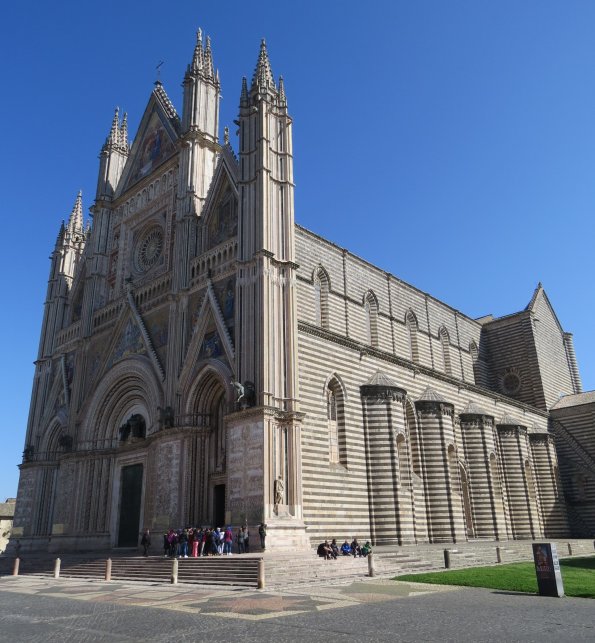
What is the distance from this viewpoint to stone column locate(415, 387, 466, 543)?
26672 millimetres

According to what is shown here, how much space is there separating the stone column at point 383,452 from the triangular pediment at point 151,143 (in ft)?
59.1

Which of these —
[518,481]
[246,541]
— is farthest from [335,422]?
[518,481]

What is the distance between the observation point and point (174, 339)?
2755 centimetres

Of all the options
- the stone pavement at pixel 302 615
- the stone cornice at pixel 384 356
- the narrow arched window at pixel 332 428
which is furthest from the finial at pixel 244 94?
the stone pavement at pixel 302 615

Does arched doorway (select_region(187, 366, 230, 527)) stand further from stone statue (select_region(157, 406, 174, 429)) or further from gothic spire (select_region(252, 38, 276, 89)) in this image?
gothic spire (select_region(252, 38, 276, 89))

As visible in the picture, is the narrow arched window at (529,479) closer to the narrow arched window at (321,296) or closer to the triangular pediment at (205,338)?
the narrow arched window at (321,296)

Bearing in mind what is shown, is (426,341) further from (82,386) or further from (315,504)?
(82,386)

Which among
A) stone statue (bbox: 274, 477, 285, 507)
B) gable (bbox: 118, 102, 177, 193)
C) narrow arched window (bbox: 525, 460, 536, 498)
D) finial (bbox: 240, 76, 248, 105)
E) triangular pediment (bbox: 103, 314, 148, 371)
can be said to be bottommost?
stone statue (bbox: 274, 477, 285, 507)

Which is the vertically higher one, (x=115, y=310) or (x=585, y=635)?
(x=115, y=310)

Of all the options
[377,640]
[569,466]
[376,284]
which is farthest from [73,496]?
[569,466]

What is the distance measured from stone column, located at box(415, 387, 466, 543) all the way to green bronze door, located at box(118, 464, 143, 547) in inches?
527

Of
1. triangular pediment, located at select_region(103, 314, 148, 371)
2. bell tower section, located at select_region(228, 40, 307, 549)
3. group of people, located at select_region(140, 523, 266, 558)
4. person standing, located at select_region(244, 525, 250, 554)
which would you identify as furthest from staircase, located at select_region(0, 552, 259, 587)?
triangular pediment, located at select_region(103, 314, 148, 371)

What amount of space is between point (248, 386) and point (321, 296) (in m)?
8.91

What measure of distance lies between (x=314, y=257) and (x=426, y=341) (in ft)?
37.8
